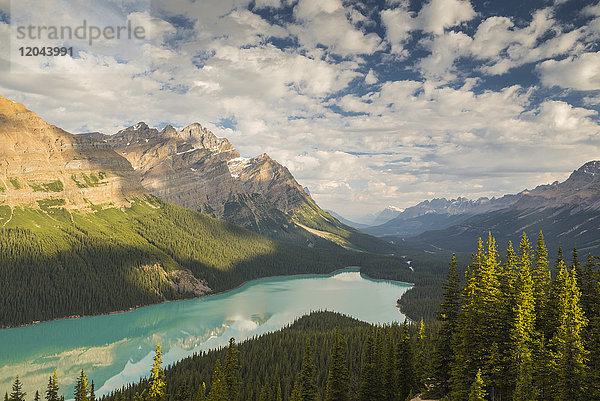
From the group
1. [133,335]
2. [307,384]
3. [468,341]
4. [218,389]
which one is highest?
[468,341]

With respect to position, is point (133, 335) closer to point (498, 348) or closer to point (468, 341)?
point (468, 341)

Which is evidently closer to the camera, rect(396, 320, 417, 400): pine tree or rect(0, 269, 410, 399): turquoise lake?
rect(396, 320, 417, 400): pine tree

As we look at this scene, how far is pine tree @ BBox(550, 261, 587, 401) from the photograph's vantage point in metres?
33.4

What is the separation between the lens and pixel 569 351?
3472cm

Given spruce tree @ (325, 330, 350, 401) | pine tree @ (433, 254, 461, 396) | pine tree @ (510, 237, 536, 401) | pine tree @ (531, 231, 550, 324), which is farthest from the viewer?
spruce tree @ (325, 330, 350, 401)

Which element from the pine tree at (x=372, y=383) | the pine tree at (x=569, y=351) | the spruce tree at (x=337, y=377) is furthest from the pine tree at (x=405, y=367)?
the pine tree at (x=569, y=351)

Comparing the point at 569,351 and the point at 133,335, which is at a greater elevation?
the point at 569,351

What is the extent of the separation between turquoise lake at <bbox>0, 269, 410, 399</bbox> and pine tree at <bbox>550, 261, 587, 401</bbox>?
3722 inches

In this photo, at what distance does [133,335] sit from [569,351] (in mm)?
138415

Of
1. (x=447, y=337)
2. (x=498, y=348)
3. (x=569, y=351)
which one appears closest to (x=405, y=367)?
(x=447, y=337)

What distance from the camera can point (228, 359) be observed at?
1770 inches

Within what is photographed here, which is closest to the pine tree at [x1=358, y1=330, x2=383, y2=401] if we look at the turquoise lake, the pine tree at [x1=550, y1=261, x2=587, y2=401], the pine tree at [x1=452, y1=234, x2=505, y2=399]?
the pine tree at [x1=452, y1=234, x2=505, y2=399]

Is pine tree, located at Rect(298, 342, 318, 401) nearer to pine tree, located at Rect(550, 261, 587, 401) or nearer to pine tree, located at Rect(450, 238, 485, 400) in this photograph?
pine tree, located at Rect(450, 238, 485, 400)

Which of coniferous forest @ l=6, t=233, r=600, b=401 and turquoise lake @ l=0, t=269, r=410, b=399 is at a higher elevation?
coniferous forest @ l=6, t=233, r=600, b=401
